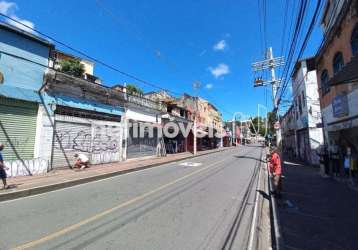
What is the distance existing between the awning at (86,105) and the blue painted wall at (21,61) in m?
1.43

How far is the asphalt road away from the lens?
435cm

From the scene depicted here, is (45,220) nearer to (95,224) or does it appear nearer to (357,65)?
(95,224)

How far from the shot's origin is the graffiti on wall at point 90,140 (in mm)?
14008

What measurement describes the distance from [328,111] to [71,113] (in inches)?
642

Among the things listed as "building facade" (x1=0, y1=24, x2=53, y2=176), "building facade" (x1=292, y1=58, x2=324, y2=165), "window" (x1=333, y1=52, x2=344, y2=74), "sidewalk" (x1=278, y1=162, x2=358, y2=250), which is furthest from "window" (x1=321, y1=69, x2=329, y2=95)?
"building facade" (x1=0, y1=24, x2=53, y2=176)

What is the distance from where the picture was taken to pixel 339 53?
12.5m

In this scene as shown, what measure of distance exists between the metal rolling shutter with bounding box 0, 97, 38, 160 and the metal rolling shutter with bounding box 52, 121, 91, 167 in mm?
1427

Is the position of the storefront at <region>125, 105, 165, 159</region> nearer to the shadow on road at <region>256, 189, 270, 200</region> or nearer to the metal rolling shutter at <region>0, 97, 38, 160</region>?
the metal rolling shutter at <region>0, 97, 38, 160</region>

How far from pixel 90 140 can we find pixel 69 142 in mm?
1770

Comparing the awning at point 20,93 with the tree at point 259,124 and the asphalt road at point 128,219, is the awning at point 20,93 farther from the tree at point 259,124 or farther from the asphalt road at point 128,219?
the tree at point 259,124

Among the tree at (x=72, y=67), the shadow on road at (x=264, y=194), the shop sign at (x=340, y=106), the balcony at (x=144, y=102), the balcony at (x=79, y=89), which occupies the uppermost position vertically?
the tree at (x=72, y=67)

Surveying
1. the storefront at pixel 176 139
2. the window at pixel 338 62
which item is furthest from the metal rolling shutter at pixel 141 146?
the window at pixel 338 62

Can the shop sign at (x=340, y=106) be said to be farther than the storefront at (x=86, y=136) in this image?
No

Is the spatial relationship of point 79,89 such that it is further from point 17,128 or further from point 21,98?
point 17,128
